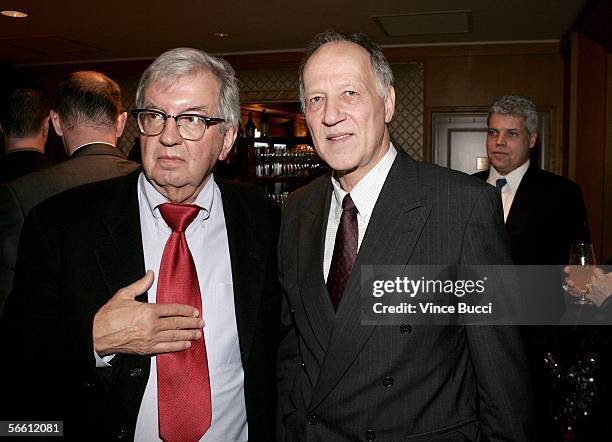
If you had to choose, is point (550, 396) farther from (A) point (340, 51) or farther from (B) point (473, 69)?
(B) point (473, 69)

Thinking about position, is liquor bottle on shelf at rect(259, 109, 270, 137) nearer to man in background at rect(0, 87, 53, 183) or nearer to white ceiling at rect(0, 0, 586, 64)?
white ceiling at rect(0, 0, 586, 64)

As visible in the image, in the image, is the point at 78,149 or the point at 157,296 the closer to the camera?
the point at 157,296

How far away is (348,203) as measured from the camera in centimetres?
171

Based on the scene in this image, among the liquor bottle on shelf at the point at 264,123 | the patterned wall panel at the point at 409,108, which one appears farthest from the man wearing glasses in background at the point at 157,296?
the liquor bottle on shelf at the point at 264,123

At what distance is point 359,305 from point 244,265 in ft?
1.33

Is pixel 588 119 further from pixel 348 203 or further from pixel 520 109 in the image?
pixel 348 203

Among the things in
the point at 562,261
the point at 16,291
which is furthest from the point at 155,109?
the point at 562,261

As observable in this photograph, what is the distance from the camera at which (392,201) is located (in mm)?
1633

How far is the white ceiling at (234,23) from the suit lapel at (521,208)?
9.26 feet

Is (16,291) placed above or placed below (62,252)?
below

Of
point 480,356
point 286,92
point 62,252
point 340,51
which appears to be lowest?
point 480,356

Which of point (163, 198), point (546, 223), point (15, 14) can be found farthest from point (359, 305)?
point (15, 14)

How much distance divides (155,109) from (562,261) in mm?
2563

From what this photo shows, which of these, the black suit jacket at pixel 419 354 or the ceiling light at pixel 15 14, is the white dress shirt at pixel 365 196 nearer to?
the black suit jacket at pixel 419 354
